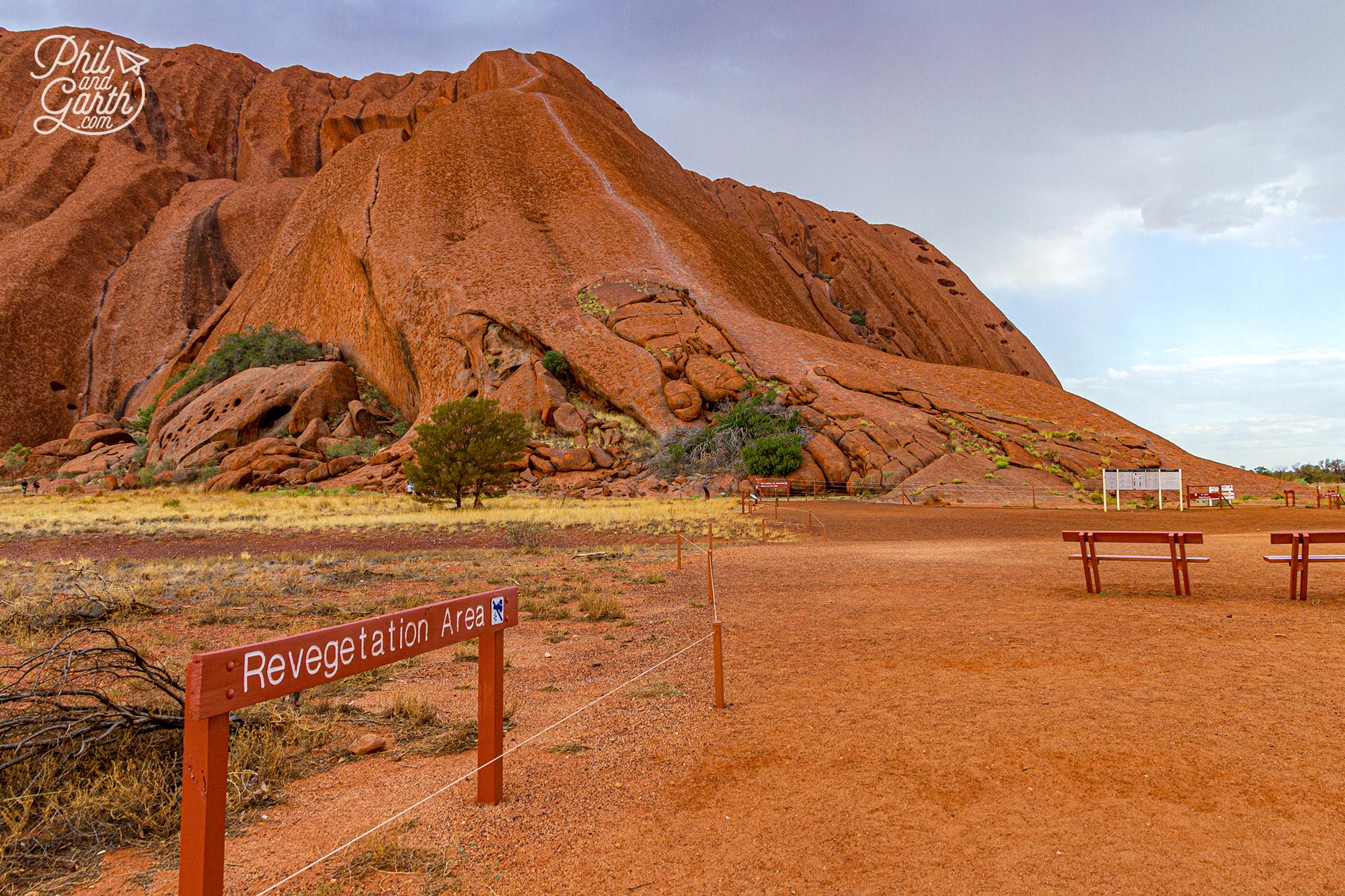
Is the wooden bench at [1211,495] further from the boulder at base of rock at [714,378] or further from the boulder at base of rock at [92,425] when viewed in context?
the boulder at base of rock at [92,425]

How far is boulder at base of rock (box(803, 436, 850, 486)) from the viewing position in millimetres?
30641

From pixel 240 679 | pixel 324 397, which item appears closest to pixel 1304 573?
pixel 240 679

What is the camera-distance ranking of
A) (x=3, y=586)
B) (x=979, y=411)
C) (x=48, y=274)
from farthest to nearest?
(x=48, y=274)
(x=979, y=411)
(x=3, y=586)

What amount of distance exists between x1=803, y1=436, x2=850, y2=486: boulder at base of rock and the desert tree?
1259 cm

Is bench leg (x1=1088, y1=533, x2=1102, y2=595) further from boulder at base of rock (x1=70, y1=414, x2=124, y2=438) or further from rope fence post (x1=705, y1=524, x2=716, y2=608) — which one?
boulder at base of rock (x1=70, y1=414, x2=124, y2=438)

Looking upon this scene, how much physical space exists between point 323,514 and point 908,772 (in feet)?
75.0

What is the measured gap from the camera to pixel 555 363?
120 feet

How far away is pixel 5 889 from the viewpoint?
2947mm

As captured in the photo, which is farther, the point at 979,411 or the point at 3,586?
the point at 979,411

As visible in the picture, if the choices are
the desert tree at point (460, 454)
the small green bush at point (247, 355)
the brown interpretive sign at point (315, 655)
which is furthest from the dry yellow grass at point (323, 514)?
the small green bush at point (247, 355)

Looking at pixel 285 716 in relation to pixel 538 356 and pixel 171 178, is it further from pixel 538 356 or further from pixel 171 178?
pixel 171 178

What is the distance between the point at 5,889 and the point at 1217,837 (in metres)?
4.94

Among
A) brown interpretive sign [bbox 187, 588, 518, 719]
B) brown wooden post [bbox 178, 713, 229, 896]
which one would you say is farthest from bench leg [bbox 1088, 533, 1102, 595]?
brown wooden post [bbox 178, 713, 229, 896]

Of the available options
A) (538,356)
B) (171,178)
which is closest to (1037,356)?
(538,356)
